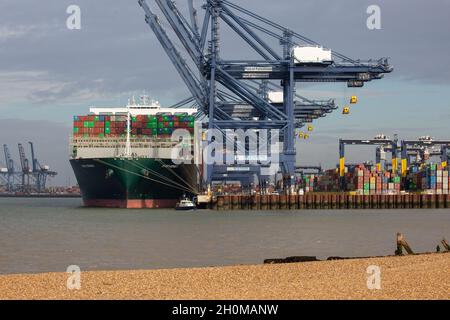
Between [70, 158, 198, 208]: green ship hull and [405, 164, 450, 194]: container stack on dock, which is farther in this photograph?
[405, 164, 450, 194]: container stack on dock

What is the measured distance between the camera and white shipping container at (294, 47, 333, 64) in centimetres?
8619

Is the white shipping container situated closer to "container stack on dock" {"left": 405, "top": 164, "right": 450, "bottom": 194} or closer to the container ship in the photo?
the container ship

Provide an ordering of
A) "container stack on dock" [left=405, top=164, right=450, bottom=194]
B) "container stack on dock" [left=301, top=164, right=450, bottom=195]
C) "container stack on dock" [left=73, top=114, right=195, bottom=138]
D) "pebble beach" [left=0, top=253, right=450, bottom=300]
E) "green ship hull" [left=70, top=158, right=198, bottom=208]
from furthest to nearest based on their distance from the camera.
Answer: "container stack on dock" [left=301, top=164, right=450, bottom=195], "container stack on dock" [left=405, top=164, right=450, bottom=194], "container stack on dock" [left=73, top=114, right=195, bottom=138], "green ship hull" [left=70, top=158, right=198, bottom=208], "pebble beach" [left=0, top=253, right=450, bottom=300]

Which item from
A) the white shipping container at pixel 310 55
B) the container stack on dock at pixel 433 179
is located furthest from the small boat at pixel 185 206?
the container stack on dock at pixel 433 179

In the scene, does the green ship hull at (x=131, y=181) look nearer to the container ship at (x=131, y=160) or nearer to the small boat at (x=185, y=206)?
the container ship at (x=131, y=160)

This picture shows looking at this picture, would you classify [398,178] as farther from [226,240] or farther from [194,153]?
[226,240]

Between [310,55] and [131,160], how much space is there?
23458mm

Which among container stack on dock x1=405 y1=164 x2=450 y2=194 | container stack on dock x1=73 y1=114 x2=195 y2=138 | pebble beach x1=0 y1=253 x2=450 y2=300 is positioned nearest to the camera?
pebble beach x1=0 y1=253 x2=450 y2=300

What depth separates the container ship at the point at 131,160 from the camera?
8962 centimetres

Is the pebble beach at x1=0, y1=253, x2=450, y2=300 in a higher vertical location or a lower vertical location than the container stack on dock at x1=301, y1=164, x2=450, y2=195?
lower

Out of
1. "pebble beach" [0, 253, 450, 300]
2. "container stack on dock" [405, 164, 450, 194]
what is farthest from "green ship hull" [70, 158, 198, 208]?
"pebble beach" [0, 253, 450, 300]

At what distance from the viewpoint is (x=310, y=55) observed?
87.1 m

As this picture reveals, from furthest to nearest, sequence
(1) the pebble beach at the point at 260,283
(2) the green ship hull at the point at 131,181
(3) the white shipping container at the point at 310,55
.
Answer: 1. (2) the green ship hull at the point at 131,181
2. (3) the white shipping container at the point at 310,55
3. (1) the pebble beach at the point at 260,283

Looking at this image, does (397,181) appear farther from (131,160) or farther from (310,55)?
(131,160)
